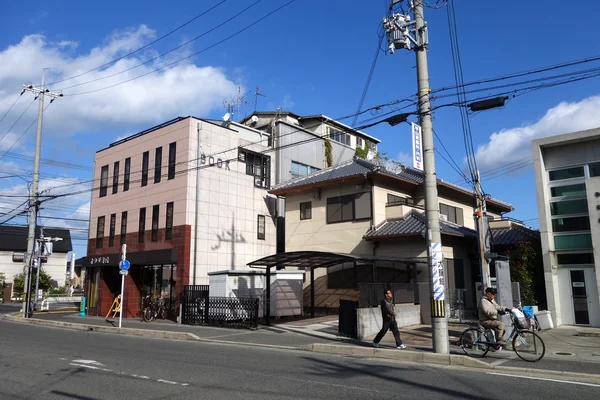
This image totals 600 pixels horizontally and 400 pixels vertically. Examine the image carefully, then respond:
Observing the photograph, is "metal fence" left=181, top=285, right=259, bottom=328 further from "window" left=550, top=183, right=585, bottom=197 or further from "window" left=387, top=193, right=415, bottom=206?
"window" left=550, top=183, right=585, bottom=197

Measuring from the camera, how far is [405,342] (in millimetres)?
14461

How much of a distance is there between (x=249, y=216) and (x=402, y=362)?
59.6 ft

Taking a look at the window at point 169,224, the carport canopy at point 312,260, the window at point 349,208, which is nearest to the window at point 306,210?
the window at point 349,208

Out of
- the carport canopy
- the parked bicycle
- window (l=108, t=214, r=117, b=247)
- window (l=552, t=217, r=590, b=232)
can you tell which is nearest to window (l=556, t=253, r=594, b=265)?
window (l=552, t=217, r=590, b=232)

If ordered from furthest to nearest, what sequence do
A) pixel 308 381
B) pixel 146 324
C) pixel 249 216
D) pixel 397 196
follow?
pixel 249 216 → pixel 397 196 → pixel 146 324 → pixel 308 381

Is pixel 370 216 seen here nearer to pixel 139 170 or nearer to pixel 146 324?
pixel 146 324

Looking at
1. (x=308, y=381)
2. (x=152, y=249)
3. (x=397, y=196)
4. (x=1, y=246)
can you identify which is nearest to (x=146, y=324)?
(x=152, y=249)

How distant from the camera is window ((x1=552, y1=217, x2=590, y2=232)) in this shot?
18.9 m

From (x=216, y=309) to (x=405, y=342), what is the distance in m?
9.82

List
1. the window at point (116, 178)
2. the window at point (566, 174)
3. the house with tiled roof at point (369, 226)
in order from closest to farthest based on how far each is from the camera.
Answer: the window at point (566, 174) < the house with tiled roof at point (369, 226) < the window at point (116, 178)

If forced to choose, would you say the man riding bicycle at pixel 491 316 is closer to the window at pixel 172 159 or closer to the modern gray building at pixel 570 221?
the modern gray building at pixel 570 221

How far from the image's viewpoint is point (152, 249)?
89.4 ft

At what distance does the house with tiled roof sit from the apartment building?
2.47 metres

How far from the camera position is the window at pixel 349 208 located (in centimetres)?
2421
